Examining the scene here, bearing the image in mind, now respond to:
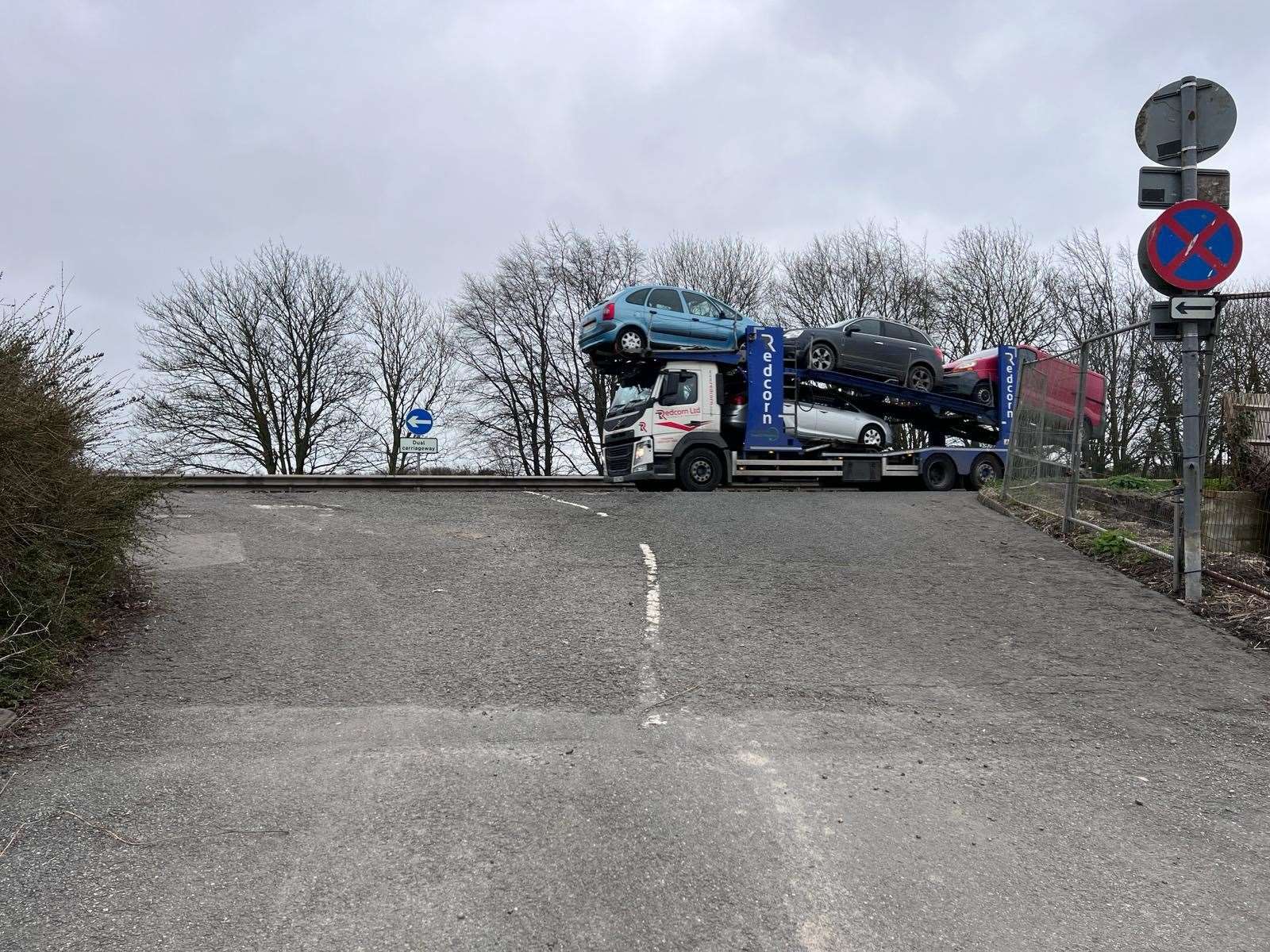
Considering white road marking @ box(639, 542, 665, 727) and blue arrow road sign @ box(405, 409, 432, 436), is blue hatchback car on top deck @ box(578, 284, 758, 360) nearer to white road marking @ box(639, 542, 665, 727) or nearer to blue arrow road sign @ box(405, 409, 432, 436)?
blue arrow road sign @ box(405, 409, 432, 436)

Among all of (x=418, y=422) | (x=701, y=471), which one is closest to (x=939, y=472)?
(x=701, y=471)

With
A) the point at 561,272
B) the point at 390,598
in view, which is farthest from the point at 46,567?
the point at 561,272

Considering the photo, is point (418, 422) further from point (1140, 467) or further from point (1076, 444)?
point (1140, 467)

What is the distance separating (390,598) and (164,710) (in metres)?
2.43

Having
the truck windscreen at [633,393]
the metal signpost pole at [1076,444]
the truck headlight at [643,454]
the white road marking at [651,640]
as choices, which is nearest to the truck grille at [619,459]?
the truck headlight at [643,454]

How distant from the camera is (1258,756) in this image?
432 centimetres

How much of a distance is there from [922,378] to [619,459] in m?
7.12

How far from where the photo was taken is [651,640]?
6105mm

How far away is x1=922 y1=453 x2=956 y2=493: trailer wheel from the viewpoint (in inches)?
765

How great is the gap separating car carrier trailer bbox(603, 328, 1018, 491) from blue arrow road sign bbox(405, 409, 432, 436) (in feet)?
26.0

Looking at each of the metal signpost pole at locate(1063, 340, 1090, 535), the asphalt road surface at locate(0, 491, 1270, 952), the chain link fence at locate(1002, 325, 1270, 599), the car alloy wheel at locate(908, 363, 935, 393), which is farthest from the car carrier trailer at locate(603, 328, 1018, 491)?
the asphalt road surface at locate(0, 491, 1270, 952)

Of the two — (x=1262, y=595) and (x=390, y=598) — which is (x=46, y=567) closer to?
(x=390, y=598)

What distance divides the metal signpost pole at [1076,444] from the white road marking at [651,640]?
4.50 metres

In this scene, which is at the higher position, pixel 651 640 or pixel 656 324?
pixel 656 324
